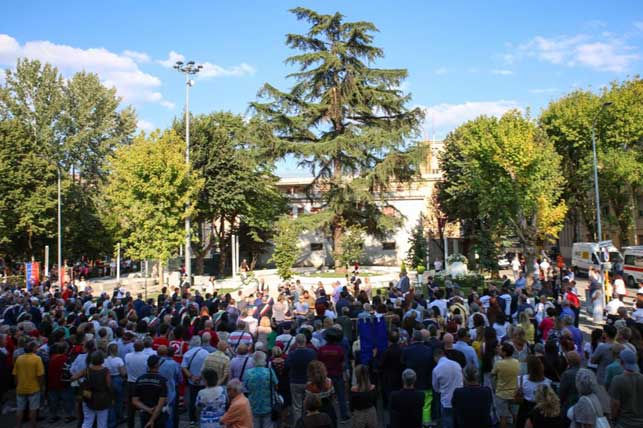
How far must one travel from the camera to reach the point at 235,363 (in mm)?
7449

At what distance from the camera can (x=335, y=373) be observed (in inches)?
317

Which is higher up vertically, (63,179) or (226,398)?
(63,179)

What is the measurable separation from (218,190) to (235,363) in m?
32.5

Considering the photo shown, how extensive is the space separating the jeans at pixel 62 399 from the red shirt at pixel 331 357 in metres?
4.70

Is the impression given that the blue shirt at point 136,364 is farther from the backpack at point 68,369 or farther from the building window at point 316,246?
the building window at point 316,246

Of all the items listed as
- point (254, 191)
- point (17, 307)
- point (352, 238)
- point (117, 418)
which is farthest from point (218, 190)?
point (117, 418)

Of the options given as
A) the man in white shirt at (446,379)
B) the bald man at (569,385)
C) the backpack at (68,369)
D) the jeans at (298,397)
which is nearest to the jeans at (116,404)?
the backpack at (68,369)

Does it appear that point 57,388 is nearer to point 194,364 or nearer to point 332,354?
point 194,364

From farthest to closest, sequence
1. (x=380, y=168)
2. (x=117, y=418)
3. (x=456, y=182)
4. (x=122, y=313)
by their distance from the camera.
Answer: (x=456, y=182) → (x=380, y=168) → (x=122, y=313) → (x=117, y=418)

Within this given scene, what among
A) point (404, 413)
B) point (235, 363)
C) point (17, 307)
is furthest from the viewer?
point (17, 307)

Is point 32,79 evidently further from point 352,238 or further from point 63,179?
point 352,238

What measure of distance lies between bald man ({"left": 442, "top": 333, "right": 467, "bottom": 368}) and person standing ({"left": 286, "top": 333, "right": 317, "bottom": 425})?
6.37ft

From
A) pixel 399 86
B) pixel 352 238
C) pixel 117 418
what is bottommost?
pixel 117 418

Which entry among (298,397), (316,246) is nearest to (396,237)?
(316,246)
